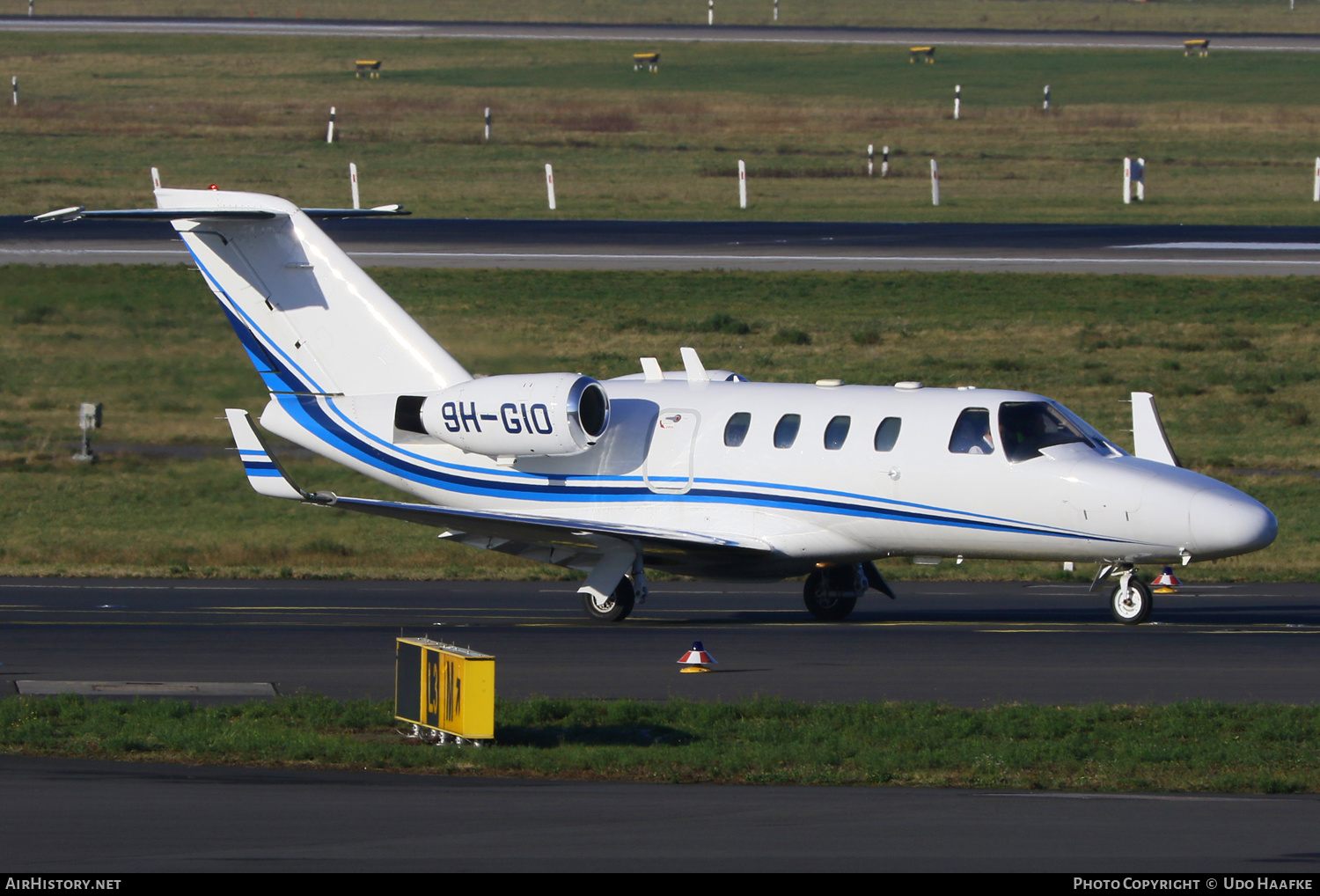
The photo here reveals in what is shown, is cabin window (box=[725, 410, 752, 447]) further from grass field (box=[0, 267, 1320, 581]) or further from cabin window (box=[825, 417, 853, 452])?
grass field (box=[0, 267, 1320, 581])

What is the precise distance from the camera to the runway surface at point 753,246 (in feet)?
173

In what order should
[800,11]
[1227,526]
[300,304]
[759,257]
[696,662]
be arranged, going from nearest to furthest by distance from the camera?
[696,662] → [1227,526] → [300,304] → [759,257] → [800,11]

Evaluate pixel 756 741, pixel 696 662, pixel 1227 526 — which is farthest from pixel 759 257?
pixel 756 741

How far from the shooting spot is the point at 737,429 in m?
25.4

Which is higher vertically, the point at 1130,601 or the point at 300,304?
the point at 300,304

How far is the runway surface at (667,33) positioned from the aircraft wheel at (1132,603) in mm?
100152

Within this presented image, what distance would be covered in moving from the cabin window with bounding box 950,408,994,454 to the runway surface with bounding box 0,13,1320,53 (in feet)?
329


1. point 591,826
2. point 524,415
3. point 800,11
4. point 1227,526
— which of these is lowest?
point 591,826

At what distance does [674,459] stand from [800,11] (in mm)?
131930

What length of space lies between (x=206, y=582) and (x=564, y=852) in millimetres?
19415

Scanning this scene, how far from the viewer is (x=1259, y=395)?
4362 cm

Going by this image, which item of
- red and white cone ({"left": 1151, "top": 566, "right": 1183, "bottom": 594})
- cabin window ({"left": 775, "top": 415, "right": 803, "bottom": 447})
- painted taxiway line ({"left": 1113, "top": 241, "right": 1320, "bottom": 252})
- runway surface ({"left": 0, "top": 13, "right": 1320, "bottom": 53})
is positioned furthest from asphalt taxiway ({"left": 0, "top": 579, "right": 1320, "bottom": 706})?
runway surface ({"left": 0, "top": 13, "right": 1320, "bottom": 53})

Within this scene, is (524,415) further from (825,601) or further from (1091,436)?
(1091,436)

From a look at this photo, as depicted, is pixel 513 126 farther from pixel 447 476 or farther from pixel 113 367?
pixel 447 476
